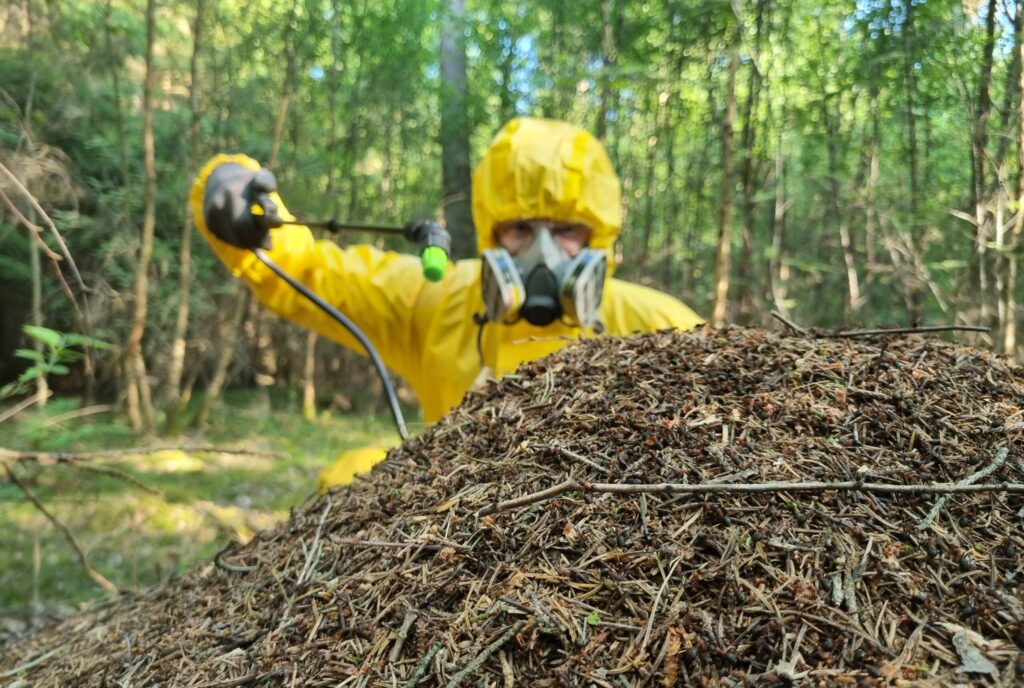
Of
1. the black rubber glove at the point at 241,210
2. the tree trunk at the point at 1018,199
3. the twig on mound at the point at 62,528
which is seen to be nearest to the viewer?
the twig on mound at the point at 62,528

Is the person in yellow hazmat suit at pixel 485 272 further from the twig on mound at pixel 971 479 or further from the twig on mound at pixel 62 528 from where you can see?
the twig on mound at pixel 971 479

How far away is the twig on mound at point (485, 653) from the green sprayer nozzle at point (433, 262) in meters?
1.66

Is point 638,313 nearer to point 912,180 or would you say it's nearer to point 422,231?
point 422,231

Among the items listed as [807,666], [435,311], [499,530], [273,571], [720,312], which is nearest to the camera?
[807,666]

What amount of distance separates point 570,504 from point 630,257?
9946mm

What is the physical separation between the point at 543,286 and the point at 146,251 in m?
4.75

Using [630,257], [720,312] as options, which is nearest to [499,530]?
[720,312]

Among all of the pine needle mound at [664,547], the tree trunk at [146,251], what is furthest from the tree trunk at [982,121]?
the tree trunk at [146,251]

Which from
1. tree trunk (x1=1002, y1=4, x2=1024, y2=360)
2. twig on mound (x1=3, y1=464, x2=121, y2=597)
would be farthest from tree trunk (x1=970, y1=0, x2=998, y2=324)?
twig on mound (x1=3, y1=464, x2=121, y2=597)

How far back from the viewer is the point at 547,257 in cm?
306

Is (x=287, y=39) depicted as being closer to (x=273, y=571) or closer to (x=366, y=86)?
(x=366, y=86)

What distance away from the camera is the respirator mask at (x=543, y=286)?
9.36 feet

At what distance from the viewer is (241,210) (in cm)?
276

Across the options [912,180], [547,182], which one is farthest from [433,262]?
[912,180]
